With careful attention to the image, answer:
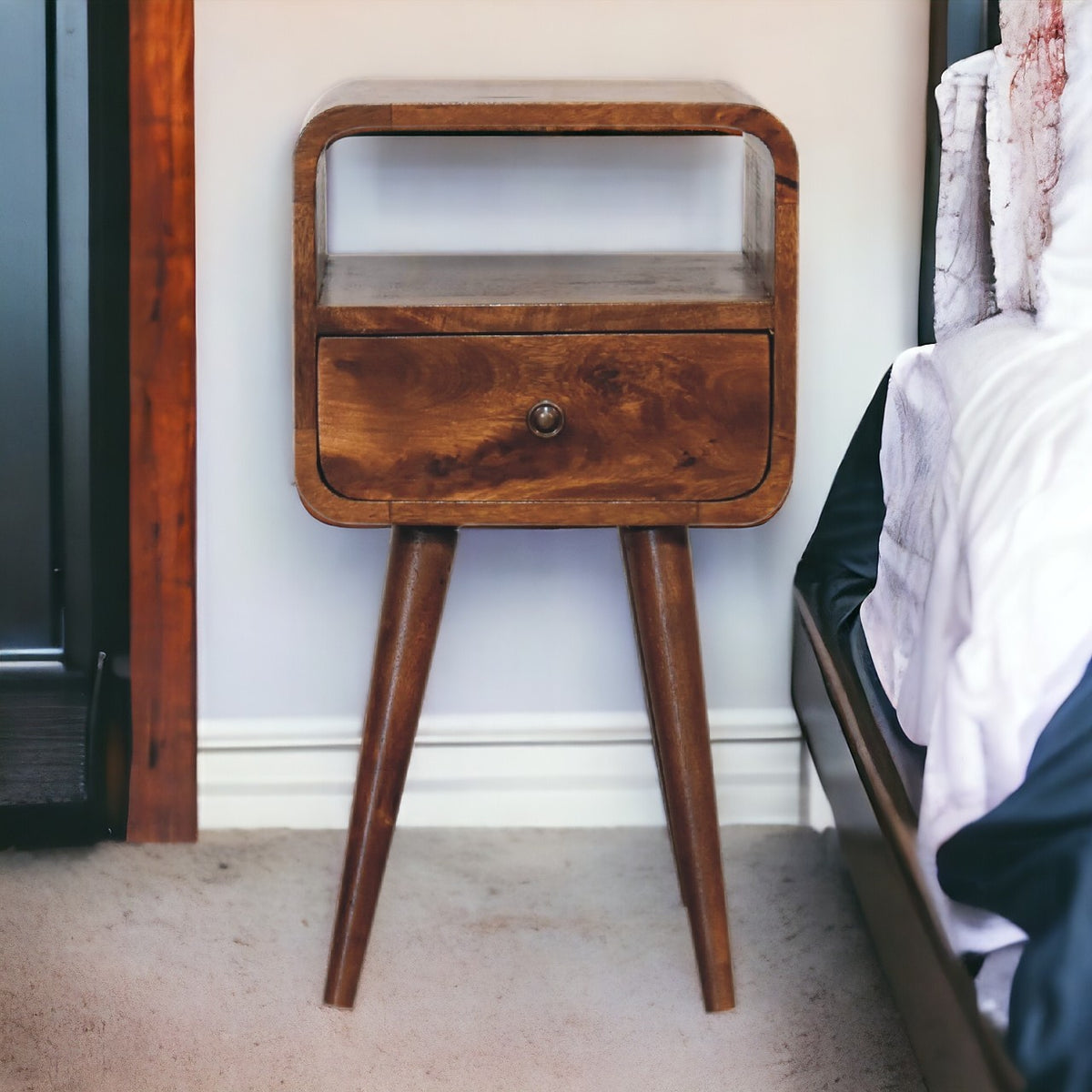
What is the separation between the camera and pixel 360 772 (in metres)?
1.07

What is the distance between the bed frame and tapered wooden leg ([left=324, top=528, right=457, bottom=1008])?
14.7 inches

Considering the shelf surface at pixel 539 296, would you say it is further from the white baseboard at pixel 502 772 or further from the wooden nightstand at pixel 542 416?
the white baseboard at pixel 502 772

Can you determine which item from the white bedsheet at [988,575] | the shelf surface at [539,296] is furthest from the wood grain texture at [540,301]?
the white bedsheet at [988,575]

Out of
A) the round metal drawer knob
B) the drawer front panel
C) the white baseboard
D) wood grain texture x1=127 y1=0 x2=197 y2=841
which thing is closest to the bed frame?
the white baseboard

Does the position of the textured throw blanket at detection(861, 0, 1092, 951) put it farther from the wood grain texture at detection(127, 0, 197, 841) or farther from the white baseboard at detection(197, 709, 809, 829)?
the wood grain texture at detection(127, 0, 197, 841)

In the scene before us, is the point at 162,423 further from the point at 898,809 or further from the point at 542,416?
the point at 898,809

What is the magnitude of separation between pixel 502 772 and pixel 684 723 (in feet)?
1.41

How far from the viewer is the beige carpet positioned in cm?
100

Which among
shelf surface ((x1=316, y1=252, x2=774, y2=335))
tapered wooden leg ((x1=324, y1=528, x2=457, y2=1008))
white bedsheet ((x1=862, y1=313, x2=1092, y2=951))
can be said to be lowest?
tapered wooden leg ((x1=324, y1=528, x2=457, y2=1008))

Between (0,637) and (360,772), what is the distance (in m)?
0.52

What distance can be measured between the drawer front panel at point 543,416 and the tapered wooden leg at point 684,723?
73 millimetres

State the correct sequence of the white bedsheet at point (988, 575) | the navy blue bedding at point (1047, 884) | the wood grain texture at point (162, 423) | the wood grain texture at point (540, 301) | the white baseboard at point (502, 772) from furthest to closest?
the white baseboard at point (502, 772) < the wood grain texture at point (162, 423) < the wood grain texture at point (540, 301) < the white bedsheet at point (988, 575) < the navy blue bedding at point (1047, 884)

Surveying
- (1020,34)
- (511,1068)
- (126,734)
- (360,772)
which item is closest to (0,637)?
(126,734)

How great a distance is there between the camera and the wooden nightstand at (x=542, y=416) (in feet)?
3.20
